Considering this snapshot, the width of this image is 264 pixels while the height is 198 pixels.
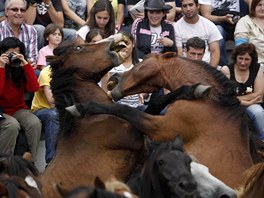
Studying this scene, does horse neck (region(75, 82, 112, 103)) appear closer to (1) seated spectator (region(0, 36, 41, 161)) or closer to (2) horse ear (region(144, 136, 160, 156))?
(2) horse ear (region(144, 136, 160, 156))

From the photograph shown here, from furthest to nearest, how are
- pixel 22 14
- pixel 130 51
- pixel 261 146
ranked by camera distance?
pixel 22 14, pixel 130 51, pixel 261 146

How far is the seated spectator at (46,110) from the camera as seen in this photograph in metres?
10.5

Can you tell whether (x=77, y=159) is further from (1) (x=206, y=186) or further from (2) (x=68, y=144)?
(1) (x=206, y=186)

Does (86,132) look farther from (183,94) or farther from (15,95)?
(15,95)

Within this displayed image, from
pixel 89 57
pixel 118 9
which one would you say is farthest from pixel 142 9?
pixel 89 57

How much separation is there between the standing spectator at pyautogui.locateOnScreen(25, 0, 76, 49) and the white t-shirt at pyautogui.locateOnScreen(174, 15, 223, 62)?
1389 mm

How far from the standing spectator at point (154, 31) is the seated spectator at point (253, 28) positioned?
1.08 metres

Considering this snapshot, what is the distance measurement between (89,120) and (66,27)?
508 cm

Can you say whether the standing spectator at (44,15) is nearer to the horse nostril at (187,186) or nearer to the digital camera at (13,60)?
the digital camera at (13,60)

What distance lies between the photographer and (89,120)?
313 inches

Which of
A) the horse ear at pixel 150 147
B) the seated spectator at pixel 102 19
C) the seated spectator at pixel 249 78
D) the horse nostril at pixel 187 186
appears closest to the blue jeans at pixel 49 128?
the seated spectator at pixel 102 19

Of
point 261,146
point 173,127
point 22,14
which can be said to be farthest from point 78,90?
point 22,14

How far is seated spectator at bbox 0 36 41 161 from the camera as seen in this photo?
10.2m

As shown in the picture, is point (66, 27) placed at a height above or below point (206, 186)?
below
